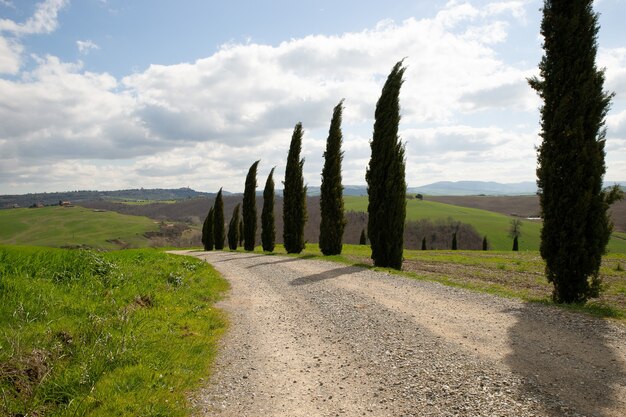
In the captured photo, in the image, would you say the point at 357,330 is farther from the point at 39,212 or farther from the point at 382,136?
the point at 39,212

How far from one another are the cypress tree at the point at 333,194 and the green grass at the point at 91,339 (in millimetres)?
17898

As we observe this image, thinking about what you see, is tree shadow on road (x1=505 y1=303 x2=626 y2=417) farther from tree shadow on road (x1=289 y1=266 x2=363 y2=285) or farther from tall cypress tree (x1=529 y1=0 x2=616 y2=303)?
tree shadow on road (x1=289 y1=266 x2=363 y2=285)

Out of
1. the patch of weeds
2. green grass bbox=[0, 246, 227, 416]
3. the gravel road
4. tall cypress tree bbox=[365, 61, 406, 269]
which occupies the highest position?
tall cypress tree bbox=[365, 61, 406, 269]

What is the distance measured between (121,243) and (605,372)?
130298 millimetres

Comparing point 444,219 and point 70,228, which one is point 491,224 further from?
point 70,228

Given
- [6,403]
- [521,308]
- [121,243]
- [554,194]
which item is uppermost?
[554,194]

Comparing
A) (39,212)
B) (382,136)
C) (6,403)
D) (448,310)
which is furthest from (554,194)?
(39,212)

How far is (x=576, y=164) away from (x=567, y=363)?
742 centimetres

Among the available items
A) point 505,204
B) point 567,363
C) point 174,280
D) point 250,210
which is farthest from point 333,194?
point 505,204

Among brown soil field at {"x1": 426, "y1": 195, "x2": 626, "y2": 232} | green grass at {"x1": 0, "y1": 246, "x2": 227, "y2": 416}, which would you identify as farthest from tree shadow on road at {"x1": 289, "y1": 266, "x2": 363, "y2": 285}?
brown soil field at {"x1": 426, "y1": 195, "x2": 626, "y2": 232}

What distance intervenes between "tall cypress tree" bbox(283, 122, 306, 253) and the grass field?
63.9 meters

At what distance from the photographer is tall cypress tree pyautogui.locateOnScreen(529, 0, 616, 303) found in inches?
A: 448

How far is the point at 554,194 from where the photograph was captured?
38.9 feet

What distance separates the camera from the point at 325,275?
17.4 meters
